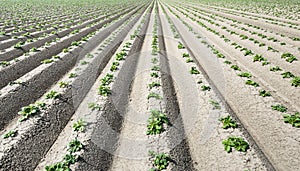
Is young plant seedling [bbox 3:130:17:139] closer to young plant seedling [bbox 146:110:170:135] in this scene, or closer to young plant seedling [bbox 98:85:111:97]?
young plant seedling [bbox 98:85:111:97]

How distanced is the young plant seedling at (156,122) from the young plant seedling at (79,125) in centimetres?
216

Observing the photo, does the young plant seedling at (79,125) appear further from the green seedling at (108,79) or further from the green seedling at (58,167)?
the green seedling at (108,79)

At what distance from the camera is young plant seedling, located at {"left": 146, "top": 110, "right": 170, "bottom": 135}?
22.6 ft

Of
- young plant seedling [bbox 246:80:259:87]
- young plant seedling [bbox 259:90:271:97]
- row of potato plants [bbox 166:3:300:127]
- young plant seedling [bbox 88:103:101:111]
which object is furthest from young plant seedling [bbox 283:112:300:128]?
young plant seedling [bbox 88:103:101:111]

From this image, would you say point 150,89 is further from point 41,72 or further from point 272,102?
point 41,72

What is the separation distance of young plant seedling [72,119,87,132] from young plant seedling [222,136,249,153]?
4.52m

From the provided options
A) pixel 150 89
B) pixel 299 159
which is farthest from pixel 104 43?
pixel 299 159

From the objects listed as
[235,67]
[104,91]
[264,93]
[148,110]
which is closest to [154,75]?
[104,91]

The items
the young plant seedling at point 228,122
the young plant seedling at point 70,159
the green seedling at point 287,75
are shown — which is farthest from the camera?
the green seedling at point 287,75

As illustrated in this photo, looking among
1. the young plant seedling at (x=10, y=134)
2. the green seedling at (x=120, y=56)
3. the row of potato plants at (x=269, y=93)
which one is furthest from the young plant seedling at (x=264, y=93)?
the young plant seedling at (x=10, y=134)

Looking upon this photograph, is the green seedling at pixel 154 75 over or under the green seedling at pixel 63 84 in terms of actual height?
over

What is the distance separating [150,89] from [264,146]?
5.02 m

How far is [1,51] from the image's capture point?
13289 millimetres

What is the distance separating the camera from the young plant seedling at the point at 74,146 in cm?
593
